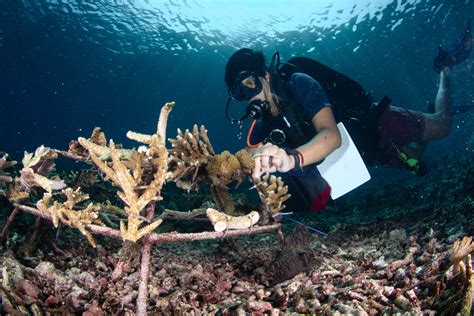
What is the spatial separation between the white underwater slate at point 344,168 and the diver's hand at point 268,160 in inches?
105

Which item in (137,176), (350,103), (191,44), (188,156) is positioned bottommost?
(137,176)

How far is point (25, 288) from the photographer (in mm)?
1852

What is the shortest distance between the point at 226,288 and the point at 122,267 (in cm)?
87

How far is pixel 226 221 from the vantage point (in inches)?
85.3

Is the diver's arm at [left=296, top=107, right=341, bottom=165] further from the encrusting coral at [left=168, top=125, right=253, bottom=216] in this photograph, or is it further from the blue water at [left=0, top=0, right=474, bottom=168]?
the blue water at [left=0, top=0, right=474, bottom=168]

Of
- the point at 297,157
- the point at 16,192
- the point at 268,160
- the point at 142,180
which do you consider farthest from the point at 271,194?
the point at 16,192

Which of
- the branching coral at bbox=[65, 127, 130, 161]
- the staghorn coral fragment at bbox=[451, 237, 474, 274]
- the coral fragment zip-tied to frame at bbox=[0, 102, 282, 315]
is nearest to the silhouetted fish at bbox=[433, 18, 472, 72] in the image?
the staghorn coral fragment at bbox=[451, 237, 474, 274]

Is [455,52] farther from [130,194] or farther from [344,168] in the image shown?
[130,194]

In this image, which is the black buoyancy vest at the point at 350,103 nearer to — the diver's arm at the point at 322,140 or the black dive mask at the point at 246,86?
the black dive mask at the point at 246,86

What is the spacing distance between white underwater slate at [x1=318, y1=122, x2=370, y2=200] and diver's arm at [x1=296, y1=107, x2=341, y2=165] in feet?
3.80

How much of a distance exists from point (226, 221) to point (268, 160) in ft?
3.02

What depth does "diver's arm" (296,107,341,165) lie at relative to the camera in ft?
11.5

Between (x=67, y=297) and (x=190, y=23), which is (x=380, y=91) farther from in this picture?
(x=67, y=297)

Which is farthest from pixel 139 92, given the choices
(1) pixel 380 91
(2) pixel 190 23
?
(1) pixel 380 91
